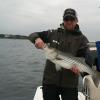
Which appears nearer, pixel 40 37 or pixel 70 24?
pixel 70 24

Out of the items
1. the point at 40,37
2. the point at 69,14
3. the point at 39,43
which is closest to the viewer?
the point at 39,43

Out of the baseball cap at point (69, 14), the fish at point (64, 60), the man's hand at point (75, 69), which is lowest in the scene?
the man's hand at point (75, 69)

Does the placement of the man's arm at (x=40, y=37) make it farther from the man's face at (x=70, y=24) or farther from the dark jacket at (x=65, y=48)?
the man's face at (x=70, y=24)

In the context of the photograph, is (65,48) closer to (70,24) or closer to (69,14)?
(70,24)

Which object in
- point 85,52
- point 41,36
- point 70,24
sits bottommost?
point 85,52

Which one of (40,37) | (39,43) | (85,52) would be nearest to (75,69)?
(85,52)

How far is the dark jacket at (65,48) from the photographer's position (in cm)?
584

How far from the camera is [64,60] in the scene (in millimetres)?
5730

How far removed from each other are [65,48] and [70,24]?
0.42m

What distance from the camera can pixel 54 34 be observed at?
19.5 feet

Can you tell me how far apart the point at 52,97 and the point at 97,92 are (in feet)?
2.65

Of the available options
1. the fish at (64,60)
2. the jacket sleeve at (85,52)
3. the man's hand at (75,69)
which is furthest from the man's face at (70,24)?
Result: the man's hand at (75,69)

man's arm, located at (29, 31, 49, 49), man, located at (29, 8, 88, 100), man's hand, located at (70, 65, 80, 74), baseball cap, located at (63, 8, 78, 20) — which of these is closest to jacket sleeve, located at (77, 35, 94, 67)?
man, located at (29, 8, 88, 100)

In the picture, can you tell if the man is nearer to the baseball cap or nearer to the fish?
the baseball cap
